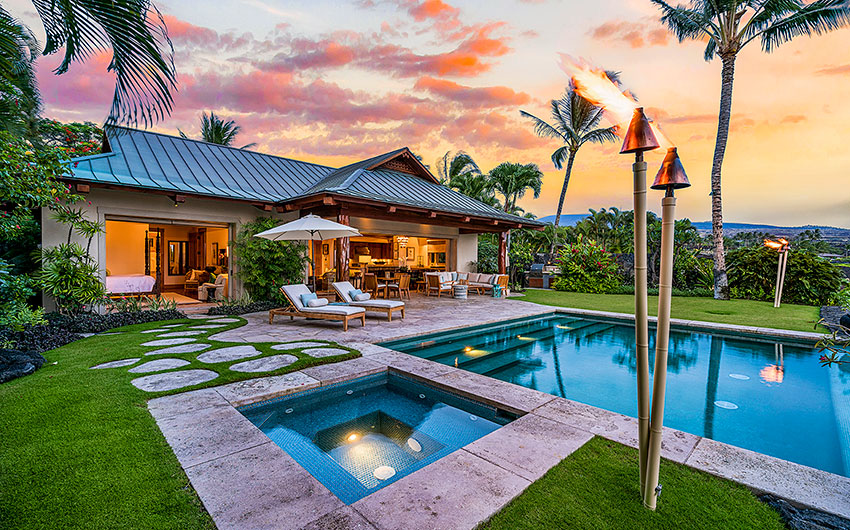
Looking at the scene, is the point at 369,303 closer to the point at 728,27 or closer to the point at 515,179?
the point at 728,27

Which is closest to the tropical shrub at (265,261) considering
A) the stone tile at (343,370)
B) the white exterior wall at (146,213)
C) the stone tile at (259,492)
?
the white exterior wall at (146,213)

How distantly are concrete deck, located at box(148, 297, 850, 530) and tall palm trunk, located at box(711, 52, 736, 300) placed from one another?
12.6 meters

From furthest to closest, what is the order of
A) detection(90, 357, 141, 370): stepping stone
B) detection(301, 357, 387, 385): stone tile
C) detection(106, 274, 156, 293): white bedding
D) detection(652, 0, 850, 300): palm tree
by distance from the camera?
detection(652, 0, 850, 300): palm tree, detection(106, 274, 156, 293): white bedding, detection(90, 357, 141, 370): stepping stone, detection(301, 357, 387, 385): stone tile

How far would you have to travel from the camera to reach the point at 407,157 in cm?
1441

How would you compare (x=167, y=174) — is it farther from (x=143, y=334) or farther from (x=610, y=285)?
(x=610, y=285)

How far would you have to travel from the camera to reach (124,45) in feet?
7.63

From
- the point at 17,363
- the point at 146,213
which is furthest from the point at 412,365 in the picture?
the point at 146,213

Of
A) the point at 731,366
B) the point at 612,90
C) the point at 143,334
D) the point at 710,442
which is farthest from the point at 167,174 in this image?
the point at 731,366

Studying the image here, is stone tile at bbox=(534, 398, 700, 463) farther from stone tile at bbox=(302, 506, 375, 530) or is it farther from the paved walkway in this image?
the paved walkway

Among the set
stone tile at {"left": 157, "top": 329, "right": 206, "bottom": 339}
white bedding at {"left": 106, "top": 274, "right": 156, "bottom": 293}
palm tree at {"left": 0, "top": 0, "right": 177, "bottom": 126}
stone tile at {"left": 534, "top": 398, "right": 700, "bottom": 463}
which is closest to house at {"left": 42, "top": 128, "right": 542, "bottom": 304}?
white bedding at {"left": 106, "top": 274, "right": 156, "bottom": 293}

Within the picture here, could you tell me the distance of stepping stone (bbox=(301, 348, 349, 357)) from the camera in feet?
16.8

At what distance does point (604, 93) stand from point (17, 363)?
21.6 feet

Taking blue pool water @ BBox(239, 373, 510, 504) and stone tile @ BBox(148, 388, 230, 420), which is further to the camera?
stone tile @ BBox(148, 388, 230, 420)

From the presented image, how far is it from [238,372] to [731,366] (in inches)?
288
